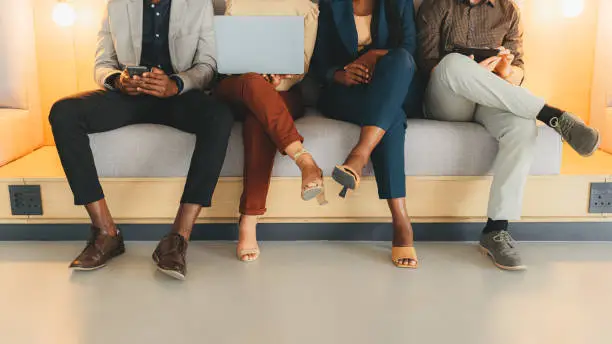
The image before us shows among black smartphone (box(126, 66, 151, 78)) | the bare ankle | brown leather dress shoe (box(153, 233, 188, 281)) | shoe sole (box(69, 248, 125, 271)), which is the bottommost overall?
shoe sole (box(69, 248, 125, 271))

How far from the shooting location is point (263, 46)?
207 centimetres

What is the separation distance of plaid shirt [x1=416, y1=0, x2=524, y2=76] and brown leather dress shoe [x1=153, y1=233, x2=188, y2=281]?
1.09 meters

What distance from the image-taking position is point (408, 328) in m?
1.50

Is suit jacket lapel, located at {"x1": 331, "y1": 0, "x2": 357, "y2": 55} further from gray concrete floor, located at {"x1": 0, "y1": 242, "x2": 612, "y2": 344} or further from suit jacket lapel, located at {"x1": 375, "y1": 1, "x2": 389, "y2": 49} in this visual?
gray concrete floor, located at {"x1": 0, "y1": 242, "x2": 612, "y2": 344}

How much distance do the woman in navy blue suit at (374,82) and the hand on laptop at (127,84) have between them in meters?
0.68

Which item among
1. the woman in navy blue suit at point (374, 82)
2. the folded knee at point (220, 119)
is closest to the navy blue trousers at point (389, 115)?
the woman in navy blue suit at point (374, 82)

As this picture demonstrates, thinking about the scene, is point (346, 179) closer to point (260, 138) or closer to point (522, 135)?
point (260, 138)

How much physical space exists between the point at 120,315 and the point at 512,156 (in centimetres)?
128

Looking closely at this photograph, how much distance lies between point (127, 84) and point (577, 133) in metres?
1.44

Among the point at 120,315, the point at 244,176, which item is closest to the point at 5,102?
the point at 244,176

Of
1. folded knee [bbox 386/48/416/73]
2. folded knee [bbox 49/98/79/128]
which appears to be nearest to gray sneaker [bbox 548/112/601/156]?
folded knee [bbox 386/48/416/73]

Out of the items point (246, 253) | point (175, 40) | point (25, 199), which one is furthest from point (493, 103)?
point (25, 199)

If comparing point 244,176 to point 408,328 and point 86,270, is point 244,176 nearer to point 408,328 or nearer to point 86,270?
point 86,270

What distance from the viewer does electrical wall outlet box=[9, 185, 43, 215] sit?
6.71 feet
